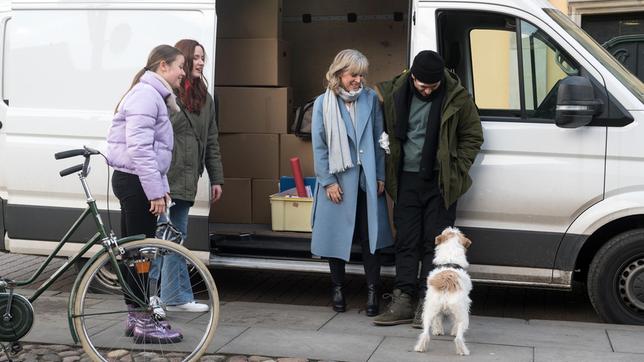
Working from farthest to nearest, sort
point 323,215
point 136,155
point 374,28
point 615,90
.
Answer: point 374,28, point 323,215, point 615,90, point 136,155

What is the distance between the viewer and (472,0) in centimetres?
639

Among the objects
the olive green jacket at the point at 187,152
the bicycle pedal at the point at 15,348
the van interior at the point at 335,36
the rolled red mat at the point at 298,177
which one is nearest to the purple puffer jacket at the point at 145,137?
the olive green jacket at the point at 187,152

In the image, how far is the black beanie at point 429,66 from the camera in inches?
234

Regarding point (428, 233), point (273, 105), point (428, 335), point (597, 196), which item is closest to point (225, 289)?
point (273, 105)

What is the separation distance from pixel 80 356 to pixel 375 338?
1.78 meters

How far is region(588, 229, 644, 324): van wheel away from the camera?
6.19 metres

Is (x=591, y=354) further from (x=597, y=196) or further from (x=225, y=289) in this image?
(x=225, y=289)

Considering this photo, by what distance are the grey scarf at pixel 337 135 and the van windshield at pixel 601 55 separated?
58.2 inches

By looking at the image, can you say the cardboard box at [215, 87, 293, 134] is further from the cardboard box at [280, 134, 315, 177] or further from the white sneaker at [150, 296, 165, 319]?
the white sneaker at [150, 296, 165, 319]

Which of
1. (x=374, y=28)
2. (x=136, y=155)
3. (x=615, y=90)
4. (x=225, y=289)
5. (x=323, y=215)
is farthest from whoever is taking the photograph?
(x=374, y=28)

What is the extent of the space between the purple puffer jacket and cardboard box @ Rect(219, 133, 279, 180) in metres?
2.74

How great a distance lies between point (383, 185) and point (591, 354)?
1.85 m

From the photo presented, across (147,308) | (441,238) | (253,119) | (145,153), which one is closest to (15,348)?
(147,308)

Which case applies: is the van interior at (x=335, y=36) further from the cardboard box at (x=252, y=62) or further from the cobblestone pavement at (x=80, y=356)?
the cobblestone pavement at (x=80, y=356)
